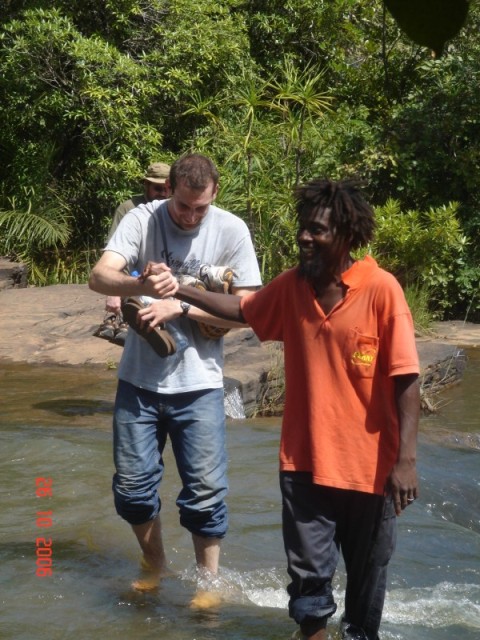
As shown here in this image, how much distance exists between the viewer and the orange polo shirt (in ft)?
11.3

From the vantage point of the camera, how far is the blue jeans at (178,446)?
421cm

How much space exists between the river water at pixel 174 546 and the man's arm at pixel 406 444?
915mm

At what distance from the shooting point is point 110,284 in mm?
4180

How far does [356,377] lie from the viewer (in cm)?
348

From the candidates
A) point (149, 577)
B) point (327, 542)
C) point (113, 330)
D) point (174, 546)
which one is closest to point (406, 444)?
point (327, 542)

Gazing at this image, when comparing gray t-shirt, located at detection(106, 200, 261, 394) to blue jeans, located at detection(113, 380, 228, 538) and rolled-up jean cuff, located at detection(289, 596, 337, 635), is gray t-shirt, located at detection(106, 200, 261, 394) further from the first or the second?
rolled-up jean cuff, located at detection(289, 596, 337, 635)

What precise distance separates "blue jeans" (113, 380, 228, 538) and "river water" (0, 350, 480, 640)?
463 millimetres

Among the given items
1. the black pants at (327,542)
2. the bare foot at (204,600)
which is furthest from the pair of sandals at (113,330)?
the black pants at (327,542)

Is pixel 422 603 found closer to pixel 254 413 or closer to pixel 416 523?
pixel 416 523

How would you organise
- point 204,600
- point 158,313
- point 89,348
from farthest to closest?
point 89,348, point 204,600, point 158,313

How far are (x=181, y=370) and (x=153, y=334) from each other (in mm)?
210

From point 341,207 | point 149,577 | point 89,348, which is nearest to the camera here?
point 341,207

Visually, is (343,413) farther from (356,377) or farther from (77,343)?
(77,343)

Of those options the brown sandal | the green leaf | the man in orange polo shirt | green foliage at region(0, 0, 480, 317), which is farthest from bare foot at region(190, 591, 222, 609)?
green foliage at region(0, 0, 480, 317)
